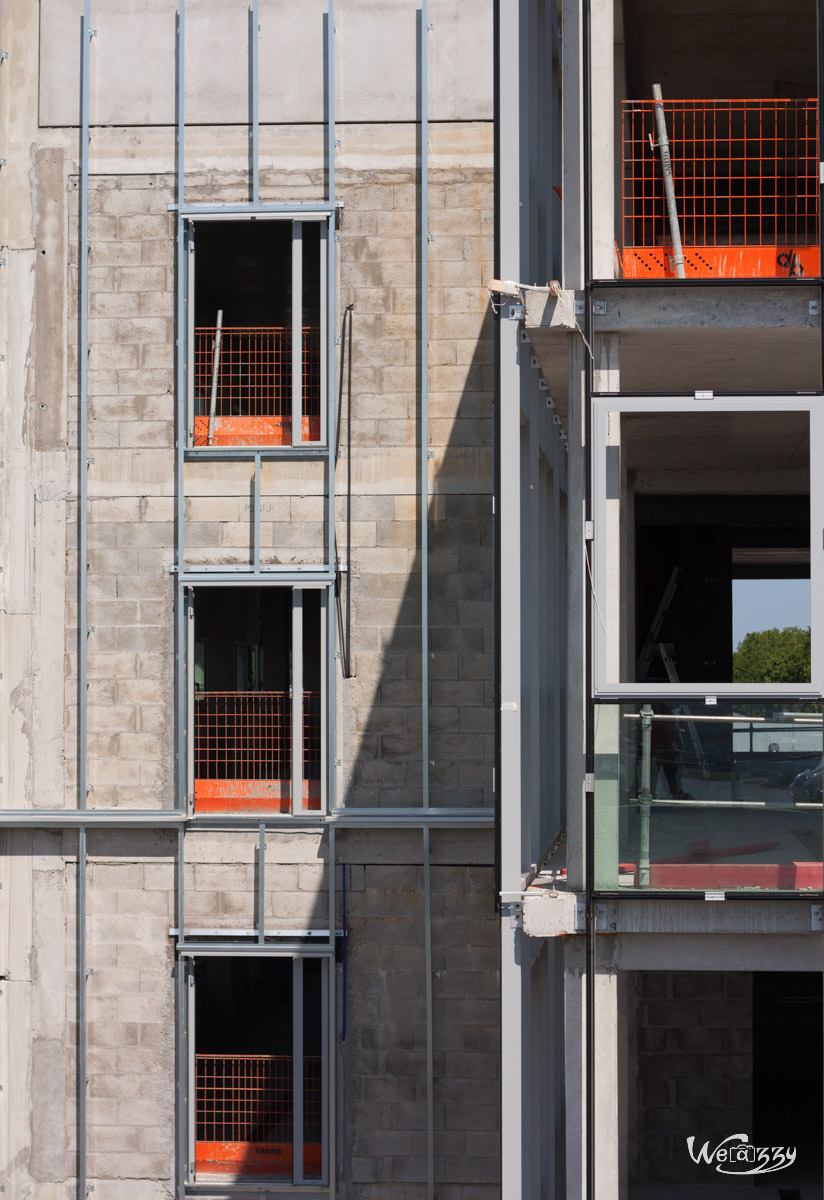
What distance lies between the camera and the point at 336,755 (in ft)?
39.2

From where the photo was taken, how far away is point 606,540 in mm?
7883

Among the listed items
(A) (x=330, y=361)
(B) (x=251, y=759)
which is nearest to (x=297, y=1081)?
(B) (x=251, y=759)

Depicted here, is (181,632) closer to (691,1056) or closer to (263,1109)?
(263,1109)

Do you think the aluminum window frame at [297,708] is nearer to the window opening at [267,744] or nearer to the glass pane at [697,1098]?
the window opening at [267,744]

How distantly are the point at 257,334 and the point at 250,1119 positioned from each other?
933 centimetres

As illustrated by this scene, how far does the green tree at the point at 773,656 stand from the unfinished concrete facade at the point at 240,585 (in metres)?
73.3

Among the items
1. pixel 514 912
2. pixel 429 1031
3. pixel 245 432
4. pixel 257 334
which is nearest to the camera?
pixel 514 912

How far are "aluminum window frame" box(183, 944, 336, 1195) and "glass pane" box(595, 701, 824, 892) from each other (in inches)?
191

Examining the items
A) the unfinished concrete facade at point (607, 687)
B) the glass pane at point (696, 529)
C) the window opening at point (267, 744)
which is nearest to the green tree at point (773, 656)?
the glass pane at point (696, 529)

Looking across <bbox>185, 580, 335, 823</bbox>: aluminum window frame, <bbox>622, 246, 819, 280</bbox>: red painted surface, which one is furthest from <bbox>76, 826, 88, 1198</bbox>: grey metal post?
<bbox>622, 246, 819, 280</bbox>: red painted surface

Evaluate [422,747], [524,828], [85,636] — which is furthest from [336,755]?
[524,828]

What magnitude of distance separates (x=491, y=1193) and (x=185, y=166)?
9896mm

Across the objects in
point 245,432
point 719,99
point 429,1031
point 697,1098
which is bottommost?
point 697,1098

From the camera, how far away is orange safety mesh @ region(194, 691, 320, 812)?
39.7 ft
